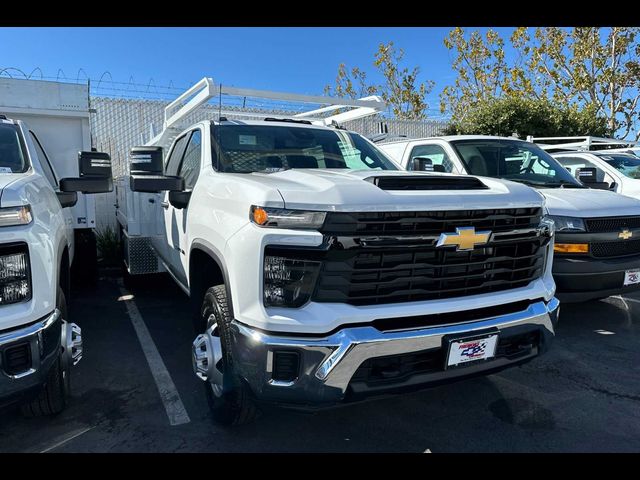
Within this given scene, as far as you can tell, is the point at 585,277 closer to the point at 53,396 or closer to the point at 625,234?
the point at 625,234

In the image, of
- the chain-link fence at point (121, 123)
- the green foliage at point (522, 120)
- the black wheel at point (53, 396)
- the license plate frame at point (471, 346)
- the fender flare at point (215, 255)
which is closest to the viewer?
the license plate frame at point (471, 346)

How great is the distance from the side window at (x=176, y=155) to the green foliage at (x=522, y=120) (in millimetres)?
10694

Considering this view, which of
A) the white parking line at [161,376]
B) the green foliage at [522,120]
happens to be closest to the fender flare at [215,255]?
the white parking line at [161,376]

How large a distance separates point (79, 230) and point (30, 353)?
4084 mm

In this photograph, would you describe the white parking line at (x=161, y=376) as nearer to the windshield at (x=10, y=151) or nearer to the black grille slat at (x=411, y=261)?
the black grille slat at (x=411, y=261)

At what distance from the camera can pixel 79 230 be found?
6.00 m

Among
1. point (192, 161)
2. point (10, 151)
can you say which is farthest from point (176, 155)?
point (10, 151)

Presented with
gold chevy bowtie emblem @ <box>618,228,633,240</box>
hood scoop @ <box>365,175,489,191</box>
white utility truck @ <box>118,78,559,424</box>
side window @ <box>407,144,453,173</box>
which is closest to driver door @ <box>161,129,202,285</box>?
white utility truck @ <box>118,78,559,424</box>

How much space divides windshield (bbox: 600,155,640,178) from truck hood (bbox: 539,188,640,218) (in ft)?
13.1

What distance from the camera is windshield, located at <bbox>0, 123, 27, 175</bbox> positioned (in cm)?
350

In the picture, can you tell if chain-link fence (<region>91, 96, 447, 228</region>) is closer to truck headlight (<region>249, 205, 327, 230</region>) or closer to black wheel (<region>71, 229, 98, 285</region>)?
black wheel (<region>71, 229, 98, 285</region>)

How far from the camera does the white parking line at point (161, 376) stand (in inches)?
123

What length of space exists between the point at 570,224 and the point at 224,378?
3600 millimetres
